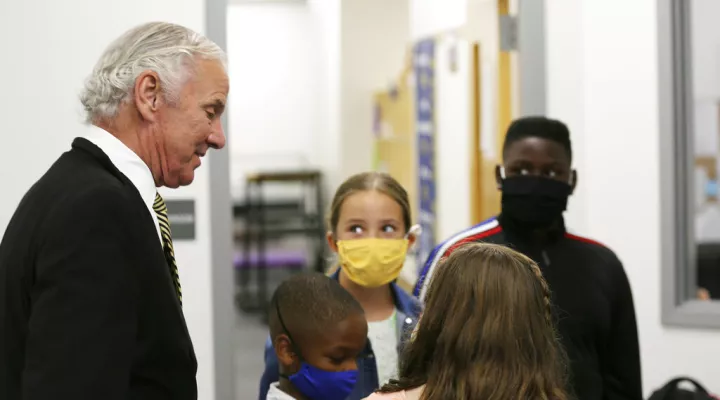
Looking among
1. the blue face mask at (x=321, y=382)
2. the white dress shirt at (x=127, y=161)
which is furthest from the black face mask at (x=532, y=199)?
the white dress shirt at (x=127, y=161)

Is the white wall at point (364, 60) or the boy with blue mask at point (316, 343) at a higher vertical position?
the white wall at point (364, 60)

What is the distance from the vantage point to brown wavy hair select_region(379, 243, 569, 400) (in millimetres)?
1241

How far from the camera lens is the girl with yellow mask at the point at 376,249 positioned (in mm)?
2094

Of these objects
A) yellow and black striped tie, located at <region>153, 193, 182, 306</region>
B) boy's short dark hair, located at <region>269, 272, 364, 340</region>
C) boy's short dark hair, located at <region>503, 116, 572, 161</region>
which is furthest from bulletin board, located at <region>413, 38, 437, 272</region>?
yellow and black striped tie, located at <region>153, 193, 182, 306</region>

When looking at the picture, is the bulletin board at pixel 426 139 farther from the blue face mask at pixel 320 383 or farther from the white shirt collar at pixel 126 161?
the white shirt collar at pixel 126 161

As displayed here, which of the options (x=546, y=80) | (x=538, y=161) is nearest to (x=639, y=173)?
(x=546, y=80)

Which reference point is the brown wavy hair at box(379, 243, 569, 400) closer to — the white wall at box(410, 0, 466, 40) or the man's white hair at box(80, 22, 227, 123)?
the man's white hair at box(80, 22, 227, 123)

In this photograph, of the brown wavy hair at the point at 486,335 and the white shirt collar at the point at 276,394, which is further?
the white shirt collar at the point at 276,394

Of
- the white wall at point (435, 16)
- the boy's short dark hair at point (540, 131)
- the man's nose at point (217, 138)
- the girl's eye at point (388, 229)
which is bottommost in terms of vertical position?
the girl's eye at point (388, 229)

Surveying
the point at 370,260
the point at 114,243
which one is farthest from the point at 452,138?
the point at 114,243

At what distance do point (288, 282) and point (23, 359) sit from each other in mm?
723

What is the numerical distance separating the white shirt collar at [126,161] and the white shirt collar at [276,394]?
57 cm

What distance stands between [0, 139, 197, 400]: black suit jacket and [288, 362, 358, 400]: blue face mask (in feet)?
1.55

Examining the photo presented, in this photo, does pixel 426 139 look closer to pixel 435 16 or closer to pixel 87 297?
pixel 435 16
